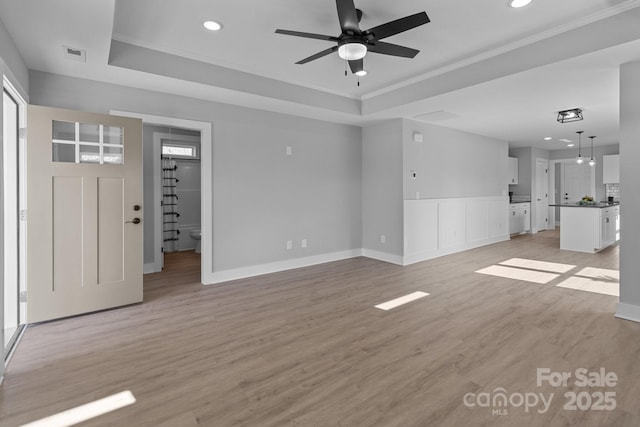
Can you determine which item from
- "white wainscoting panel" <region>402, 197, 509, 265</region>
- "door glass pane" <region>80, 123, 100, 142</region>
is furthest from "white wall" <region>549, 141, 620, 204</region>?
"door glass pane" <region>80, 123, 100, 142</region>

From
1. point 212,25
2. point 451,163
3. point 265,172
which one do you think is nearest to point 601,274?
point 451,163

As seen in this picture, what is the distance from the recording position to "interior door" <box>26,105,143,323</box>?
3.12 m

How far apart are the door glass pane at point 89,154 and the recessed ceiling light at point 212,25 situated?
5.50 feet

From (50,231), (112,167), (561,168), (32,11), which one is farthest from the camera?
(561,168)

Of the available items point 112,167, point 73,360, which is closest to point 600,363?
point 73,360

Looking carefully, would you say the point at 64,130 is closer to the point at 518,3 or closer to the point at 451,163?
the point at 518,3

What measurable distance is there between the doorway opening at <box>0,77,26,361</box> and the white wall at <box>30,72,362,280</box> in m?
0.45

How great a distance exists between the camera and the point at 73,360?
247cm

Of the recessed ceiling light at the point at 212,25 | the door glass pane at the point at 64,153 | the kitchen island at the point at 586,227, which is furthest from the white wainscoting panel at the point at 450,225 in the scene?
the door glass pane at the point at 64,153

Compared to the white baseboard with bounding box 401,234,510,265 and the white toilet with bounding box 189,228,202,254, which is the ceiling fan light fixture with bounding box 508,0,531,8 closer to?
the white baseboard with bounding box 401,234,510,265

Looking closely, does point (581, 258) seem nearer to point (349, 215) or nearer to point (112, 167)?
point (349, 215)

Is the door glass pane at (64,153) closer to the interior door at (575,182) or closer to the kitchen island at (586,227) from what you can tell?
the kitchen island at (586,227)

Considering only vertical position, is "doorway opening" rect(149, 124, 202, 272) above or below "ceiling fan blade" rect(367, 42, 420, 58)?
below

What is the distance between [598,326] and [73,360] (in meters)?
4.38
